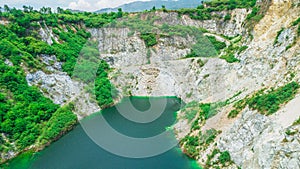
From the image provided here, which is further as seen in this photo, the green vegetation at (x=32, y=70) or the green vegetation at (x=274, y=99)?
the green vegetation at (x=32, y=70)

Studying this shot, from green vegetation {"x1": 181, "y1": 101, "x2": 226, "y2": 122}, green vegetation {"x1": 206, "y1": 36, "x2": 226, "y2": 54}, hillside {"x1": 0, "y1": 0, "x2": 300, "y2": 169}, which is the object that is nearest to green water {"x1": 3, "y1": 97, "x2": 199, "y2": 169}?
hillside {"x1": 0, "y1": 0, "x2": 300, "y2": 169}

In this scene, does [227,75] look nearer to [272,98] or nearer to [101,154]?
[272,98]

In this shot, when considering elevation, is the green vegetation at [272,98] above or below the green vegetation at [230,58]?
below

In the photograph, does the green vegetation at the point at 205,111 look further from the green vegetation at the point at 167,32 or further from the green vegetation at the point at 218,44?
the green vegetation at the point at 218,44

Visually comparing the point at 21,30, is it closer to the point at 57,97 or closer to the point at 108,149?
the point at 57,97

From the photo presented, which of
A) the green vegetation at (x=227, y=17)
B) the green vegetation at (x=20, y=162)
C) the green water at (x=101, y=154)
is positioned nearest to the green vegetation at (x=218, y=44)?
the green vegetation at (x=227, y=17)

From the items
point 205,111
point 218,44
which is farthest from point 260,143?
point 218,44

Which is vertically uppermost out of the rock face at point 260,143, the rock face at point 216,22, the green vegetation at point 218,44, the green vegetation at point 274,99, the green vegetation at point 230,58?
the rock face at point 216,22

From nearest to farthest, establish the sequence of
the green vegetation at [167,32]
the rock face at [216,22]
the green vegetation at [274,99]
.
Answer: the green vegetation at [274,99]
the green vegetation at [167,32]
the rock face at [216,22]

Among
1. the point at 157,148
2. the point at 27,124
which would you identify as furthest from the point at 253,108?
the point at 27,124
